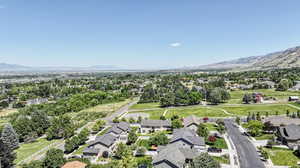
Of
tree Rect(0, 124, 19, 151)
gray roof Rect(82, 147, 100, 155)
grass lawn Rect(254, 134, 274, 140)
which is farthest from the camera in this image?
grass lawn Rect(254, 134, 274, 140)

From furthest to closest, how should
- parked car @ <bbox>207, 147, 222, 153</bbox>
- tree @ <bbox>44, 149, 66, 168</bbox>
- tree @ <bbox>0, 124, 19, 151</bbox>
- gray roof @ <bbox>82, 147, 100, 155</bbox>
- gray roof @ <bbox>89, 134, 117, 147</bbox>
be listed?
tree @ <bbox>0, 124, 19, 151</bbox>
gray roof @ <bbox>89, 134, 117, 147</bbox>
parked car @ <bbox>207, 147, 222, 153</bbox>
gray roof @ <bbox>82, 147, 100, 155</bbox>
tree @ <bbox>44, 149, 66, 168</bbox>

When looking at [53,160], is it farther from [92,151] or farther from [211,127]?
→ [211,127]

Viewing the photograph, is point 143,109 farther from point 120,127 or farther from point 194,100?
point 120,127

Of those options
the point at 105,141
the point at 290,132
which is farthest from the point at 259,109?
the point at 105,141

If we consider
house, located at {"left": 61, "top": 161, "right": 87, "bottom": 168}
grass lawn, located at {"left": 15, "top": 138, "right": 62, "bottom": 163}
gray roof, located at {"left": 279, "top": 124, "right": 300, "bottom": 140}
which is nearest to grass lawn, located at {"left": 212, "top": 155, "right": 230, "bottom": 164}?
gray roof, located at {"left": 279, "top": 124, "right": 300, "bottom": 140}

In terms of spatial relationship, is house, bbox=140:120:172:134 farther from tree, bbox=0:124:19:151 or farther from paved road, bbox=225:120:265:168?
tree, bbox=0:124:19:151
